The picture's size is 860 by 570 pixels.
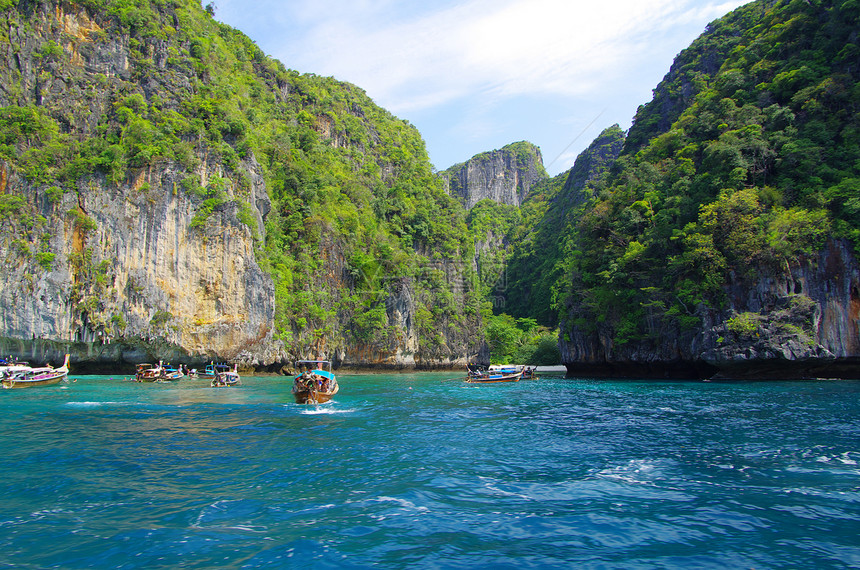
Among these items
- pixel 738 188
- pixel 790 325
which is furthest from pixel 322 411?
pixel 738 188

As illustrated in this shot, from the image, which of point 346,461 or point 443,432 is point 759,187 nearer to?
point 443,432

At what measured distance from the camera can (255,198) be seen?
44000mm

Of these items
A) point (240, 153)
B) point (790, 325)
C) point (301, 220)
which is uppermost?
point (240, 153)

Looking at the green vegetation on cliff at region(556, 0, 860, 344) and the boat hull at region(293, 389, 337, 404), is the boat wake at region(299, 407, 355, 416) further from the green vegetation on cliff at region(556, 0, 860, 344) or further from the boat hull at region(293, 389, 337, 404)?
the green vegetation on cliff at region(556, 0, 860, 344)

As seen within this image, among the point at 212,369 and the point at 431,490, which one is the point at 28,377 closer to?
the point at 212,369

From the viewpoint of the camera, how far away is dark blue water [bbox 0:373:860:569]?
699cm

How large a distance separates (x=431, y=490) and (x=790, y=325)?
1151 inches

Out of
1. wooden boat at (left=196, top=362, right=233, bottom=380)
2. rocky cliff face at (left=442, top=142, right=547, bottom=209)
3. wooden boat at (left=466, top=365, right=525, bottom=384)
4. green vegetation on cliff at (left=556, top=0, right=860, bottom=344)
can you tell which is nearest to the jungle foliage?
green vegetation on cliff at (left=556, top=0, right=860, bottom=344)

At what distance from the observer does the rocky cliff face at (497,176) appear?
14475 cm

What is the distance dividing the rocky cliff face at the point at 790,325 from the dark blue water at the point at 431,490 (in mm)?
12019

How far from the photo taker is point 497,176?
14612cm

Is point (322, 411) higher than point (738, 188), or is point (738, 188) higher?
point (738, 188)

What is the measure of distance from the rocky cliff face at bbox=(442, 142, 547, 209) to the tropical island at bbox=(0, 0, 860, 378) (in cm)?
8762

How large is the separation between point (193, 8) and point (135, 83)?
2061 cm
